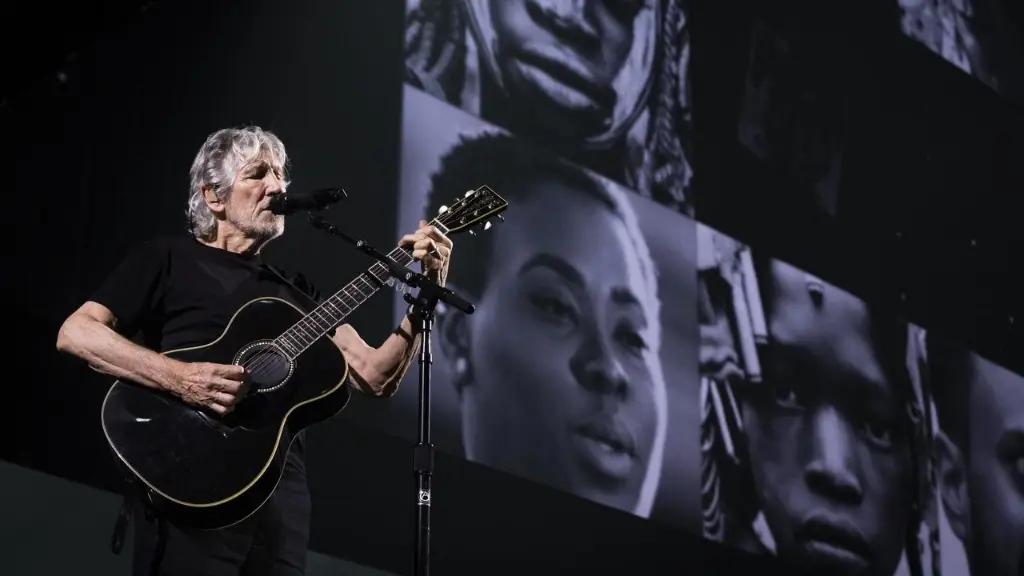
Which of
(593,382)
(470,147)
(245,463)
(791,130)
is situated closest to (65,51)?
(470,147)

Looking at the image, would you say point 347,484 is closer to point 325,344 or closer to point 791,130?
point 325,344

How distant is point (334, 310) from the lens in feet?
9.38

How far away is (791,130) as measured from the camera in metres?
4.71

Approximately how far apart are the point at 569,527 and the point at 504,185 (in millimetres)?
1049

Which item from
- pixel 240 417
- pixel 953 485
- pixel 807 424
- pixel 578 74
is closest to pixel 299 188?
pixel 578 74

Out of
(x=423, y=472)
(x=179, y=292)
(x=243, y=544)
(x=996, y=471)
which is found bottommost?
(x=243, y=544)

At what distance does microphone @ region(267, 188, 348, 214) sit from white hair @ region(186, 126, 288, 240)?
258 millimetres

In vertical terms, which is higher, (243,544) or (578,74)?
(578,74)

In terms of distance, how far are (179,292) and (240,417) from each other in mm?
342

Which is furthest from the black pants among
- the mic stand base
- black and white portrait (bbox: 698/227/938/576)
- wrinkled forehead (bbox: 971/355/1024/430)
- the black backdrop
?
wrinkled forehead (bbox: 971/355/1024/430)

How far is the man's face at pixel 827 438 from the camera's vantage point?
421 centimetres

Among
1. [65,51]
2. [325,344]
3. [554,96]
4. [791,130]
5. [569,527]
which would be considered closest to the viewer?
[325,344]

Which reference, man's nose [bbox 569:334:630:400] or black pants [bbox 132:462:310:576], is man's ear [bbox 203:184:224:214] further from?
man's nose [bbox 569:334:630:400]

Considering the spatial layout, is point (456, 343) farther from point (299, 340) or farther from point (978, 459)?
point (978, 459)
